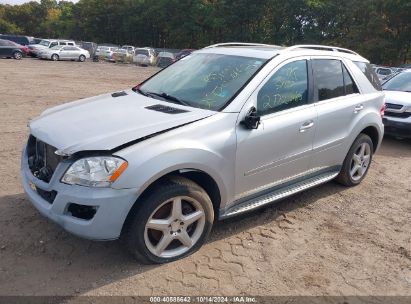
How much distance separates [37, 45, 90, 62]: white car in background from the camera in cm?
3312

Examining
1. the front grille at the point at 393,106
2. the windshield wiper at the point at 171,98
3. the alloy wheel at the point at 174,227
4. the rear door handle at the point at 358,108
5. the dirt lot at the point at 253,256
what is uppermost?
the windshield wiper at the point at 171,98

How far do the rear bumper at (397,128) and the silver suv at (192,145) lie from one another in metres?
3.49

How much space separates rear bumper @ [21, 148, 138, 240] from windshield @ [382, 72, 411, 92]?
7679 mm

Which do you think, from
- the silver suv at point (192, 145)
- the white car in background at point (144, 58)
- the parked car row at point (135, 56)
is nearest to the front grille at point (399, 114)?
the silver suv at point (192, 145)

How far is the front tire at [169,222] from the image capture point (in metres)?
3.16

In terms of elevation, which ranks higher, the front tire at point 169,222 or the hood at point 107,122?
the hood at point 107,122

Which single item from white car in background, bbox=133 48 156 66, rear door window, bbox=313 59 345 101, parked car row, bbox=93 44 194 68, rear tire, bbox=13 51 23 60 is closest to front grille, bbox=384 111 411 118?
rear door window, bbox=313 59 345 101

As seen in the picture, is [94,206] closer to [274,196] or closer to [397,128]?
[274,196]

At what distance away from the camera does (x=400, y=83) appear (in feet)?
29.4

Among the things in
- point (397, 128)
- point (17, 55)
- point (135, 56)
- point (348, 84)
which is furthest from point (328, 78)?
point (135, 56)

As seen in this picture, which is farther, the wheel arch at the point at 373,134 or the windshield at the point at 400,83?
the windshield at the point at 400,83

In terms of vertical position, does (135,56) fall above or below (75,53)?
below

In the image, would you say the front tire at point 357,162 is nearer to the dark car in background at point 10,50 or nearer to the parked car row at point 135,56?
the dark car in background at point 10,50

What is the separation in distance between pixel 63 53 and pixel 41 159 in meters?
33.2
